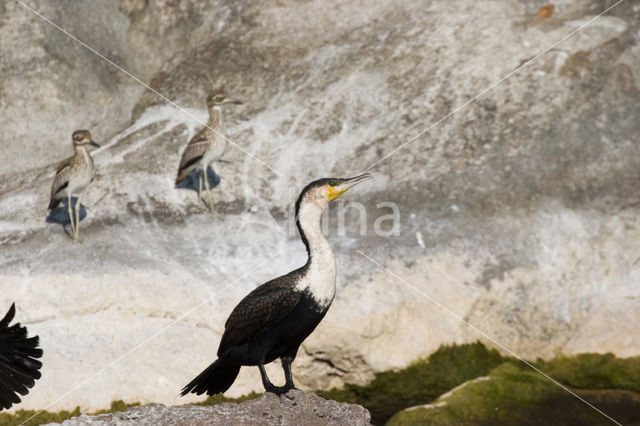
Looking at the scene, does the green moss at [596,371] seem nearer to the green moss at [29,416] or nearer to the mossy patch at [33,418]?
the mossy patch at [33,418]

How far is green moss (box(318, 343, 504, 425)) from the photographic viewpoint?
1109 cm

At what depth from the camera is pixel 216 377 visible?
26.1ft

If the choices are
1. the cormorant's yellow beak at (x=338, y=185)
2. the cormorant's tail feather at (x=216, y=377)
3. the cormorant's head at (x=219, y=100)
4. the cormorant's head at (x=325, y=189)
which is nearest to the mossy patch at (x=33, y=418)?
the cormorant's tail feather at (x=216, y=377)

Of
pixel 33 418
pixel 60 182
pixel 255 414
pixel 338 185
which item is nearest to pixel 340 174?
pixel 60 182

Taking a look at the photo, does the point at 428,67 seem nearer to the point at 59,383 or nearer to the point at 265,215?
the point at 265,215

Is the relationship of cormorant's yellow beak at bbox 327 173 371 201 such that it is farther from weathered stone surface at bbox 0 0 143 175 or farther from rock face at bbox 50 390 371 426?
weathered stone surface at bbox 0 0 143 175

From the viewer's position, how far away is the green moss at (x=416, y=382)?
11094 mm

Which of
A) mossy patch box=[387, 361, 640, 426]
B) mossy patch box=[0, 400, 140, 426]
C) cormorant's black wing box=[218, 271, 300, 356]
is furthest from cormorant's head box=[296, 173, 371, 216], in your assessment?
mossy patch box=[0, 400, 140, 426]

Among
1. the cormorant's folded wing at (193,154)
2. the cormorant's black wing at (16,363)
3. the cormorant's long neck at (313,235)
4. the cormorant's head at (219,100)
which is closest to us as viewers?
the cormorant's black wing at (16,363)

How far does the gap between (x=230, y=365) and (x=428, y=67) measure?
30.4 ft

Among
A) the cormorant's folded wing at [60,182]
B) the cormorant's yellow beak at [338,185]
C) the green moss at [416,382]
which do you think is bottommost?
the green moss at [416,382]

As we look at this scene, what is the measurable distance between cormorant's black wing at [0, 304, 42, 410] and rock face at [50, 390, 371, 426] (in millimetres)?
529

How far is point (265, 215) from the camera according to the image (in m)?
14.0

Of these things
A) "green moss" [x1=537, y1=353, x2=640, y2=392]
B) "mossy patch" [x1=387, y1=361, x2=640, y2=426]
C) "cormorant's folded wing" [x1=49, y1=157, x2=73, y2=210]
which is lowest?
"green moss" [x1=537, y1=353, x2=640, y2=392]
